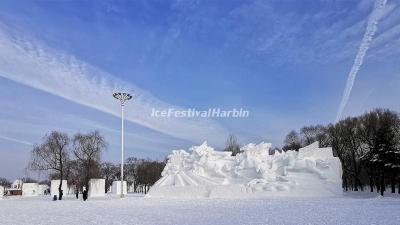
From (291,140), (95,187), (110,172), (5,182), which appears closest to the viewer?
(95,187)

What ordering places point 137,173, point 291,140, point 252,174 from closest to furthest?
1. point 252,174
2. point 291,140
3. point 137,173

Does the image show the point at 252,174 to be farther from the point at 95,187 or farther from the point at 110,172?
the point at 110,172

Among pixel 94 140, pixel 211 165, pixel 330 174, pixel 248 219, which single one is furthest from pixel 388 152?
pixel 94 140

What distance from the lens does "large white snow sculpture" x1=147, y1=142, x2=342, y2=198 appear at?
29.7 metres

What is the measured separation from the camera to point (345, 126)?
47.7 metres

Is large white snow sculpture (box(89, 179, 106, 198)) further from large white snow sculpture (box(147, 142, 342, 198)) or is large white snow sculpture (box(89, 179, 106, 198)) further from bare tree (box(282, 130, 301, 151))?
bare tree (box(282, 130, 301, 151))

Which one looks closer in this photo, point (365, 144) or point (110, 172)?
point (365, 144)

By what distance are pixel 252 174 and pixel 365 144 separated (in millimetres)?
19797

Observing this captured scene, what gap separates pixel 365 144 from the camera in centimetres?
4659

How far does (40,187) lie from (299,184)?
5168 centimetres

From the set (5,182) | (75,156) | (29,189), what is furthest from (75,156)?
(5,182)

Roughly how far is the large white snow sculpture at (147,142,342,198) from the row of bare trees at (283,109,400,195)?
6245 mm

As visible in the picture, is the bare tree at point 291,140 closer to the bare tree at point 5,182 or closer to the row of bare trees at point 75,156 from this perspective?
the row of bare trees at point 75,156

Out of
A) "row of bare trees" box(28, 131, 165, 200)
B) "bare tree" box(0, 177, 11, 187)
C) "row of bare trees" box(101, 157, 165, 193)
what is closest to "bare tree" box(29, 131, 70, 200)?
"row of bare trees" box(28, 131, 165, 200)
